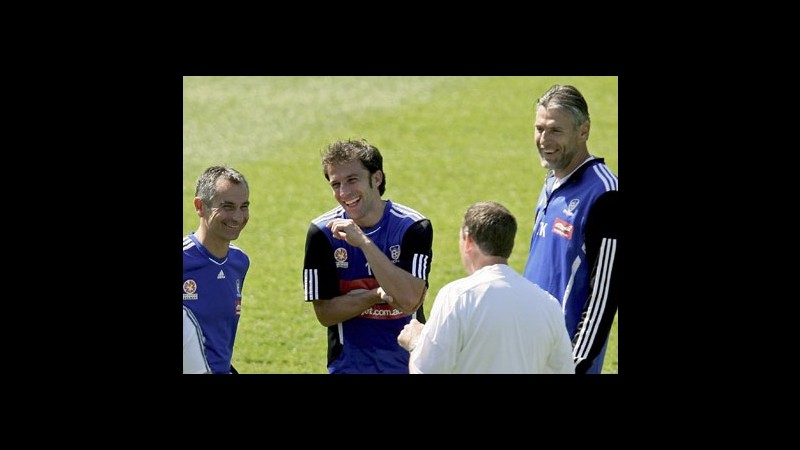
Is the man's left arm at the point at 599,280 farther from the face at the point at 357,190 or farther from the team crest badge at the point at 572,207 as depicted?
the face at the point at 357,190

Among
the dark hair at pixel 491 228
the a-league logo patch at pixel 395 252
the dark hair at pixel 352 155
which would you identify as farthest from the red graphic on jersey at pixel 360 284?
the dark hair at pixel 491 228

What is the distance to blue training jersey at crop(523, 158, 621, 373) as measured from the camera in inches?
225

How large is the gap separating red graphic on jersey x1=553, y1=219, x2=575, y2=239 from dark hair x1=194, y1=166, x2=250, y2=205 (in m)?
1.76

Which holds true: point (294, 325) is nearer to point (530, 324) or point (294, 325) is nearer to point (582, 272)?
point (582, 272)

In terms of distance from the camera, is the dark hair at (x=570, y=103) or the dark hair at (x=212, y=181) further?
the dark hair at (x=212, y=181)

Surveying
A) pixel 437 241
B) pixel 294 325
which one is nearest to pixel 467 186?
pixel 437 241

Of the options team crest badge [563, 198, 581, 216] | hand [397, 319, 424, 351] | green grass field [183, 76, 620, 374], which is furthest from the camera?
green grass field [183, 76, 620, 374]

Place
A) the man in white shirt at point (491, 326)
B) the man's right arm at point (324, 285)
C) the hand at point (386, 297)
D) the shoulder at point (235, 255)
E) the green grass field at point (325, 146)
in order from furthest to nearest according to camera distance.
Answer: the green grass field at point (325, 146), the shoulder at point (235, 255), the man's right arm at point (324, 285), the hand at point (386, 297), the man in white shirt at point (491, 326)

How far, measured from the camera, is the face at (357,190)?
616 centimetres

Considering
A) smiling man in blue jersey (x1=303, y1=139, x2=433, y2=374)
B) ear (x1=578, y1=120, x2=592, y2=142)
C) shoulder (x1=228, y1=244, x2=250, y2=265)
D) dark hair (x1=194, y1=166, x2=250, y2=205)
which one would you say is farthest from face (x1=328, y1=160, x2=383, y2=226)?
ear (x1=578, y1=120, x2=592, y2=142)

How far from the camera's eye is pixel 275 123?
2150 centimetres

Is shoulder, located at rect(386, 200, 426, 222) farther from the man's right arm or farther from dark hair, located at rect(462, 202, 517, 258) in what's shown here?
dark hair, located at rect(462, 202, 517, 258)

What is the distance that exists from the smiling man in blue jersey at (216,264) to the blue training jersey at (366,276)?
19.2 inches

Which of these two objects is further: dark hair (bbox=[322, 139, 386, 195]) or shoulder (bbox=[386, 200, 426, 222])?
shoulder (bbox=[386, 200, 426, 222])
